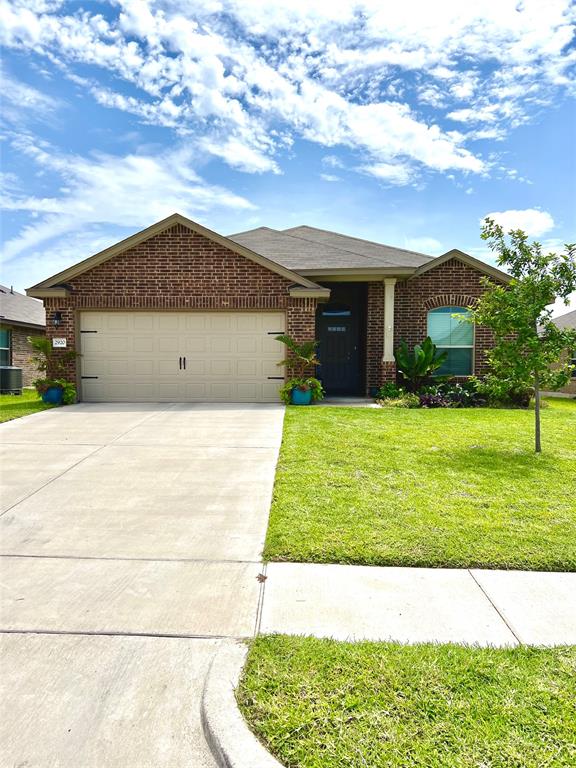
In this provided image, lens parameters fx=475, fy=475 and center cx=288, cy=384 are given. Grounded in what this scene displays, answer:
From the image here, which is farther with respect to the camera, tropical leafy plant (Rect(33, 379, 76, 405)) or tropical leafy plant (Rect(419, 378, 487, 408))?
tropical leafy plant (Rect(419, 378, 487, 408))

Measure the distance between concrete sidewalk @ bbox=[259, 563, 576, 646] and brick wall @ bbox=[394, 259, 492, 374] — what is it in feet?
34.7

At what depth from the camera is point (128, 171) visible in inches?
537

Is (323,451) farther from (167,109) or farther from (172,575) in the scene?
(167,109)

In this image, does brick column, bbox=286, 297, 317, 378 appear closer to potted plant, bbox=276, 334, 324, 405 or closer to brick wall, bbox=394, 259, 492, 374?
potted plant, bbox=276, 334, 324, 405

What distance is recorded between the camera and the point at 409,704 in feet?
6.66

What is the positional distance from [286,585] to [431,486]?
264cm

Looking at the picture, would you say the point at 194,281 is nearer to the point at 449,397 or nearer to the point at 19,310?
the point at 449,397

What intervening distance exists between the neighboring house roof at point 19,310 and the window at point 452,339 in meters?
14.5

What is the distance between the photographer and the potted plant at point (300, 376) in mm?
11741

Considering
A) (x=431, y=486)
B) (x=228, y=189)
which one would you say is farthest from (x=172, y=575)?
(x=228, y=189)

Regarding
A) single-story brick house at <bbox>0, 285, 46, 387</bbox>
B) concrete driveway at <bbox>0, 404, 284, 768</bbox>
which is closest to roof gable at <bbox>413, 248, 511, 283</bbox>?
concrete driveway at <bbox>0, 404, 284, 768</bbox>

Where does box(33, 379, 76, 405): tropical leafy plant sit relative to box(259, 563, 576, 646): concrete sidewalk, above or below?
above

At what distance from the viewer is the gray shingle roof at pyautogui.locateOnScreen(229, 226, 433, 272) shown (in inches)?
506

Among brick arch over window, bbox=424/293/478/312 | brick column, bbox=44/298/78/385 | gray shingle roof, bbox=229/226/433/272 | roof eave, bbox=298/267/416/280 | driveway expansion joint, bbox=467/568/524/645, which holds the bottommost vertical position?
driveway expansion joint, bbox=467/568/524/645
